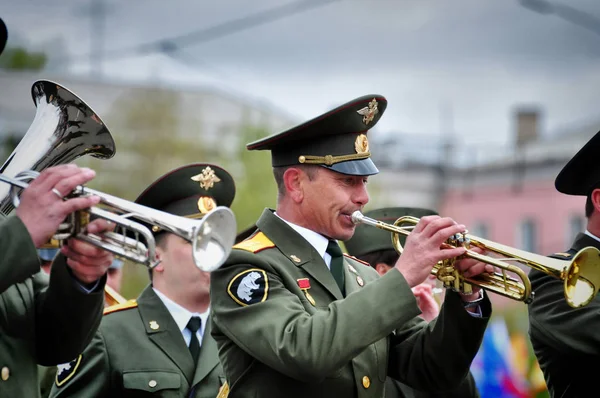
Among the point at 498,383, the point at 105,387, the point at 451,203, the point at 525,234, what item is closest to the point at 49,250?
the point at 105,387

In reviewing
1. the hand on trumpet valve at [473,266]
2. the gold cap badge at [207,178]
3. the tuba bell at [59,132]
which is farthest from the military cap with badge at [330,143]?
the gold cap badge at [207,178]

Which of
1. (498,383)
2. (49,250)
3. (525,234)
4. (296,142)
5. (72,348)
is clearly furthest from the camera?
(525,234)

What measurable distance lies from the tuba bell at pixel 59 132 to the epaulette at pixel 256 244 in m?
0.81

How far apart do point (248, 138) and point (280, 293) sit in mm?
39399

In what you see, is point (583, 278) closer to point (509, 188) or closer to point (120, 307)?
point (120, 307)

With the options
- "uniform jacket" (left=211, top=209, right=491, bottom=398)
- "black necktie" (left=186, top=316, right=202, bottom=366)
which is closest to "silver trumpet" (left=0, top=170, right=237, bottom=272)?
"uniform jacket" (left=211, top=209, right=491, bottom=398)

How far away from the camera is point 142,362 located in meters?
6.82

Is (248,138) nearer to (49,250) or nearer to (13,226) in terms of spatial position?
(49,250)

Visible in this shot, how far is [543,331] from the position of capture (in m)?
6.36

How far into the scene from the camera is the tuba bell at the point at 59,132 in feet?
17.1

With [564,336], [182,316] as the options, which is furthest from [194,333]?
[564,336]

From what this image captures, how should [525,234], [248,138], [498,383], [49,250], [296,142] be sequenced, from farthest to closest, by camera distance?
[525,234] < [248,138] < [498,383] < [49,250] < [296,142]

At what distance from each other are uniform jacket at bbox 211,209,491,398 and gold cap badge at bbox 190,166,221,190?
1.77 meters

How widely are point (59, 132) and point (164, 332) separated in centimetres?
211
